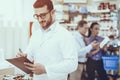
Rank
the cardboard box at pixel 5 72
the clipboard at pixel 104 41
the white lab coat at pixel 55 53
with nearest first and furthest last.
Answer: the white lab coat at pixel 55 53
the cardboard box at pixel 5 72
the clipboard at pixel 104 41

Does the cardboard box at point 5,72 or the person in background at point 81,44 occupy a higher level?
the person in background at point 81,44

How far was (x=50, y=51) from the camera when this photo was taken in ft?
5.65

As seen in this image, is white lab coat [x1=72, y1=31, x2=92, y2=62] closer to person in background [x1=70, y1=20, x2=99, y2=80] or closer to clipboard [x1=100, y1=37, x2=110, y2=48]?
person in background [x1=70, y1=20, x2=99, y2=80]

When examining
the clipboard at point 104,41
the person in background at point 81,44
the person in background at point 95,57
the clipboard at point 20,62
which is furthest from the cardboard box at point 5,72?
the clipboard at point 104,41

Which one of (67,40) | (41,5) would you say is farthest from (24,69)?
(41,5)

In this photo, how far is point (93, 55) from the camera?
2209mm

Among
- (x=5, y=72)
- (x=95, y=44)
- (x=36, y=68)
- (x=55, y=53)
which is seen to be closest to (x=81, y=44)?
(x=95, y=44)

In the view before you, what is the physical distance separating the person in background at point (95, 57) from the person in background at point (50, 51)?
1.61 feet

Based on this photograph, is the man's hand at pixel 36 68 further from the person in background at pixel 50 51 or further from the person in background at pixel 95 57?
the person in background at pixel 95 57

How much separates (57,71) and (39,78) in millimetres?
185

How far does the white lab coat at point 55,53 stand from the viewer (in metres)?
1.67

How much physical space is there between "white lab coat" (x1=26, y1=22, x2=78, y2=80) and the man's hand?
32mm

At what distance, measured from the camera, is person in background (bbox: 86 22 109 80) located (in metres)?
2.18

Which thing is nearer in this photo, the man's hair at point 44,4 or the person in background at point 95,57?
the man's hair at point 44,4
